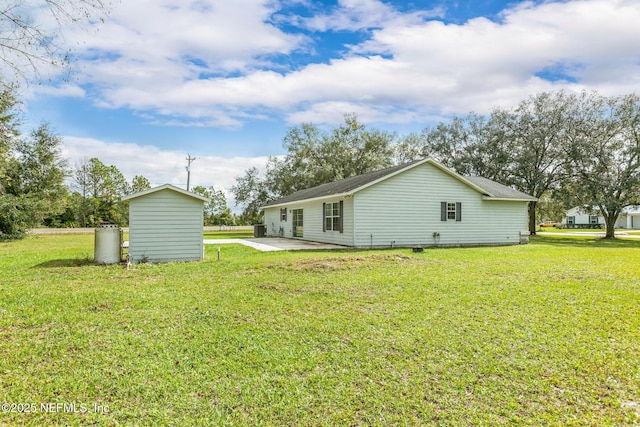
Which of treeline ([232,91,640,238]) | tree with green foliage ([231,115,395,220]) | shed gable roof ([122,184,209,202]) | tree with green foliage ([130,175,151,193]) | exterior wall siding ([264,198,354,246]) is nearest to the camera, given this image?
shed gable roof ([122,184,209,202])

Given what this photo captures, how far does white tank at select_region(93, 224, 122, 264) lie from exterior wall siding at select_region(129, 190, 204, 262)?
409 mm

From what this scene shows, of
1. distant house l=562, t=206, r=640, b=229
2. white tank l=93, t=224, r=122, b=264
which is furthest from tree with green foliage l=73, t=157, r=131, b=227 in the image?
distant house l=562, t=206, r=640, b=229

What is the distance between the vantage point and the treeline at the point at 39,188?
2120cm

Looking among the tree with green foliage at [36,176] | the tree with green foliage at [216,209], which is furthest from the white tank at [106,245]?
the tree with green foliage at [216,209]

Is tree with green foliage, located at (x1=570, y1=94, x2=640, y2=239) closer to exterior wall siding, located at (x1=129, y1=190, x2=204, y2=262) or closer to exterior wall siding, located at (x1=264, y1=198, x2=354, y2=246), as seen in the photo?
exterior wall siding, located at (x1=264, y1=198, x2=354, y2=246)

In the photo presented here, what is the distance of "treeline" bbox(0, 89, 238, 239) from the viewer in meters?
21.2

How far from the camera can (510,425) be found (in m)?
2.59

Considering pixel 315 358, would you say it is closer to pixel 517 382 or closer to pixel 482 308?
pixel 517 382

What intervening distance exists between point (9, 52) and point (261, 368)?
492 cm

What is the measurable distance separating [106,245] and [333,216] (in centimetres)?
947

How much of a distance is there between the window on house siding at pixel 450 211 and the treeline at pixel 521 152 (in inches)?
520

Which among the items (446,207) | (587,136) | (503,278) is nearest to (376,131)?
Answer: (587,136)

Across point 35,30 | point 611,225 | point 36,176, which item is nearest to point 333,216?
point 35,30

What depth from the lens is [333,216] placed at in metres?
17.0
